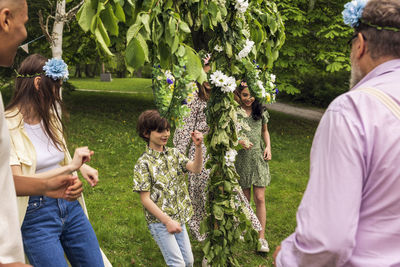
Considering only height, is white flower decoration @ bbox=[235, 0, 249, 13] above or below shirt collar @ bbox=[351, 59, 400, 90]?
above

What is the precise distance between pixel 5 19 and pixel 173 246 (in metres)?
2.25

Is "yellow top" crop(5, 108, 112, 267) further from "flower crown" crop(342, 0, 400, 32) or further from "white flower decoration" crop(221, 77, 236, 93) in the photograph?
"flower crown" crop(342, 0, 400, 32)

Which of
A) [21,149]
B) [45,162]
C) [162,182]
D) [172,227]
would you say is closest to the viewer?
[21,149]

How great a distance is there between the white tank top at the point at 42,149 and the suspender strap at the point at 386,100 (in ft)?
6.81

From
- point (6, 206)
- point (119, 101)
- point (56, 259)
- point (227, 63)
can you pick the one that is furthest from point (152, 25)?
point (119, 101)

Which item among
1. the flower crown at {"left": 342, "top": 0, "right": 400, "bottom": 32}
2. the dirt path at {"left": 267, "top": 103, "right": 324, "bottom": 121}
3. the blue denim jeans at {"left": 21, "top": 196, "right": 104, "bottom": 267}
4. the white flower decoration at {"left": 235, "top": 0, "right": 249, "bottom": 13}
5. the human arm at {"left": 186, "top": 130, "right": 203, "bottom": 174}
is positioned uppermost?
the white flower decoration at {"left": 235, "top": 0, "right": 249, "bottom": 13}

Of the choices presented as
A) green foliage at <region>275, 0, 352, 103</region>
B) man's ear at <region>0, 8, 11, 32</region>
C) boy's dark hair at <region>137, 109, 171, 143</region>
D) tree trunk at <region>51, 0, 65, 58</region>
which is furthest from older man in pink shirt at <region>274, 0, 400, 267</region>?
green foliage at <region>275, 0, 352, 103</region>

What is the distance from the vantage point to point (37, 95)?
9.04 feet

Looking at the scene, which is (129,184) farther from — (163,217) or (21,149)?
(21,149)

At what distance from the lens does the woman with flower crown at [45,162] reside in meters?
2.54

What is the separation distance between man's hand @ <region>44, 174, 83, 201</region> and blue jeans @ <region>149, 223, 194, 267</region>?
3.33ft

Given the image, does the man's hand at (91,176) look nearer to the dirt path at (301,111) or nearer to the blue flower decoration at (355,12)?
the blue flower decoration at (355,12)

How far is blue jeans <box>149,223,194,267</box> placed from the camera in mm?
3191

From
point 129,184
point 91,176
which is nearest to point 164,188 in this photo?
point 91,176
